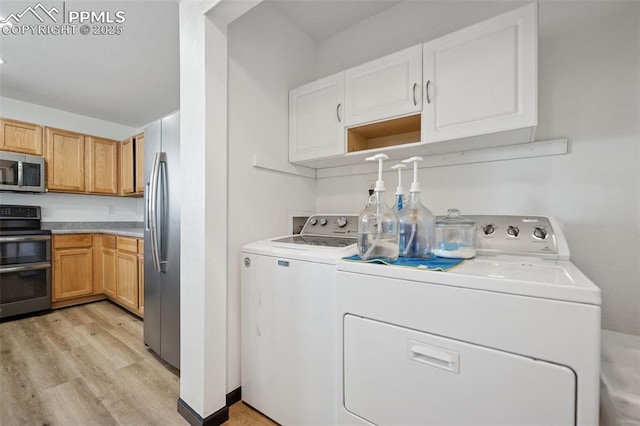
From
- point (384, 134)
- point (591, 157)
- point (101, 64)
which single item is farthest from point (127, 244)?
point (591, 157)

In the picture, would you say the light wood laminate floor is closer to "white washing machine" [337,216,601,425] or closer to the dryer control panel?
"white washing machine" [337,216,601,425]

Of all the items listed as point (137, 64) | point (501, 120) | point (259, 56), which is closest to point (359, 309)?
point (501, 120)

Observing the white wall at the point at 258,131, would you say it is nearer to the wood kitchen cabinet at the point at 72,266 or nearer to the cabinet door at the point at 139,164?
the cabinet door at the point at 139,164

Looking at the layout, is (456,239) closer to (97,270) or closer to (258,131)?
(258,131)

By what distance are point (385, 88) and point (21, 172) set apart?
3873mm

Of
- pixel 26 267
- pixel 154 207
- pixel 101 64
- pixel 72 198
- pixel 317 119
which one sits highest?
pixel 101 64

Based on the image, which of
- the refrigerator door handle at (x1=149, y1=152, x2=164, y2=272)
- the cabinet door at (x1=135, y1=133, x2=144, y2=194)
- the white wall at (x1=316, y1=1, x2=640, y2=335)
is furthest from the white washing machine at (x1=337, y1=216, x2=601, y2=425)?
the cabinet door at (x1=135, y1=133, x2=144, y2=194)

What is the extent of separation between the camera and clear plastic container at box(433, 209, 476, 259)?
1.18 metres

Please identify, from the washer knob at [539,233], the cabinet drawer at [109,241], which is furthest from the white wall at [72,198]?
the washer knob at [539,233]

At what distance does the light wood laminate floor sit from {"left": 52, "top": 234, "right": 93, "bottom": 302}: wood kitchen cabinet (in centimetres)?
46

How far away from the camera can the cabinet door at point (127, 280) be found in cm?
269

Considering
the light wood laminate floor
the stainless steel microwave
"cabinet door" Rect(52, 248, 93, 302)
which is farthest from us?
"cabinet door" Rect(52, 248, 93, 302)

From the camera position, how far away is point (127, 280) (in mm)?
2816

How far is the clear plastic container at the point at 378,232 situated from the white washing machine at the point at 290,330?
0.44 feet
